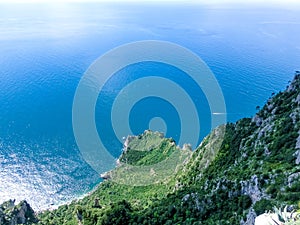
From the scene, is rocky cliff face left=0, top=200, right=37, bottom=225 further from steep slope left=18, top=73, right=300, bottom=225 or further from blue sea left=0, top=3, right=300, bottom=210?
blue sea left=0, top=3, right=300, bottom=210

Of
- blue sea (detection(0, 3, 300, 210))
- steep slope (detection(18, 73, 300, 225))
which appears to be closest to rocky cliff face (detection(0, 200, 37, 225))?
steep slope (detection(18, 73, 300, 225))

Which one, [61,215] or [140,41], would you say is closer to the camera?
[61,215]

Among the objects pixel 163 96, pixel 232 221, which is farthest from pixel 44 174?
pixel 232 221

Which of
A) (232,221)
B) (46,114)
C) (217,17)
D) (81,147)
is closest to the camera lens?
(232,221)

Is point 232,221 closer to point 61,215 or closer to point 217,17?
point 61,215

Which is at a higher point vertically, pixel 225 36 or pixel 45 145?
pixel 225 36
